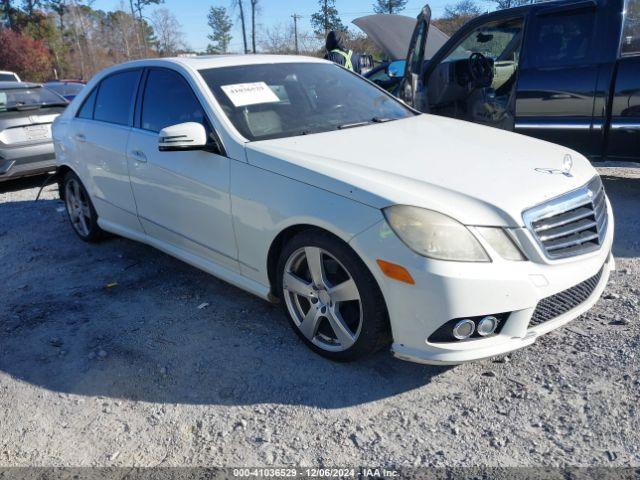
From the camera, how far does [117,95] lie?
4500mm

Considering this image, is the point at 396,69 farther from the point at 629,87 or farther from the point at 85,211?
the point at 85,211

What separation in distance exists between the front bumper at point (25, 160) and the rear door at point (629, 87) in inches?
273

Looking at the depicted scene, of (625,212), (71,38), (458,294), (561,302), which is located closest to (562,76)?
(625,212)

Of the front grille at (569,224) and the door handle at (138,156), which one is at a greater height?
the door handle at (138,156)

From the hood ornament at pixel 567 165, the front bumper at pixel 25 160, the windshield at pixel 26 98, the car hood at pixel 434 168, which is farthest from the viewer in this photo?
the windshield at pixel 26 98

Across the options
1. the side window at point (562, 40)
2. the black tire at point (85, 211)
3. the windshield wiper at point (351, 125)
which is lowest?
the black tire at point (85, 211)

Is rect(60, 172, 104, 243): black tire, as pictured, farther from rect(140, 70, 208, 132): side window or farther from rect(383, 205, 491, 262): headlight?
rect(383, 205, 491, 262): headlight

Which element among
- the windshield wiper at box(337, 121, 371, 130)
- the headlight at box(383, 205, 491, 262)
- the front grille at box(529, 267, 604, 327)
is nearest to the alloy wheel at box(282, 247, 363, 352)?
the headlight at box(383, 205, 491, 262)

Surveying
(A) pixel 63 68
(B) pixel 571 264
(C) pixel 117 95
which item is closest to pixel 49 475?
(B) pixel 571 264

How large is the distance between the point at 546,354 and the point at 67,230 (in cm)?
476

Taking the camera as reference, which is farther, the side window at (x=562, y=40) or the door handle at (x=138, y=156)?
the side window at (x=562, y=40)

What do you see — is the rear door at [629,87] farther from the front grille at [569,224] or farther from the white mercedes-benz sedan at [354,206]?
the front grille at [569,224]

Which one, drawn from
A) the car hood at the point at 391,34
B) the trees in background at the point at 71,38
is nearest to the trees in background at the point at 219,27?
the trees in background at the point at 71,38

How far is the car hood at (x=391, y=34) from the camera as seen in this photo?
1012 cm
